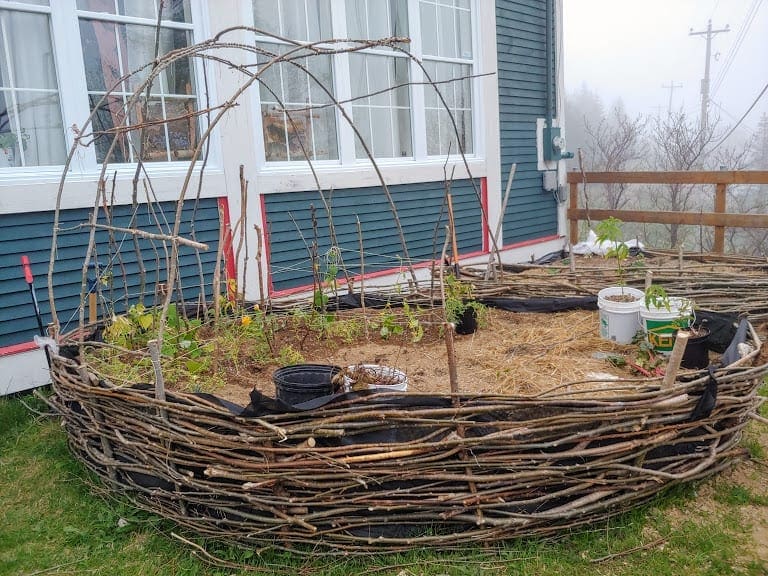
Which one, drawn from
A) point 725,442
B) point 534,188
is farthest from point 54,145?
point 534,188

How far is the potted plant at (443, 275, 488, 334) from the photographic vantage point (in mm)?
4371

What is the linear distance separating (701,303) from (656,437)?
9.04ft

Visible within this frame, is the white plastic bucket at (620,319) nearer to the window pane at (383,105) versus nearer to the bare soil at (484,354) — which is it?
the bare soil at (484,354)

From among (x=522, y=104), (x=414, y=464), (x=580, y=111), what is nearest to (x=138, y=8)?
(x=414, y=464)

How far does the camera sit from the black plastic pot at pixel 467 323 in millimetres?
4438

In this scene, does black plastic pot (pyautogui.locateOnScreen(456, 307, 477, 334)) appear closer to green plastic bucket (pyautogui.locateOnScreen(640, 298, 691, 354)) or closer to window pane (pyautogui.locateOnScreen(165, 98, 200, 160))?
green plastic bucket (pyautogui.locateOnScreen(640, 298, 691, 354))

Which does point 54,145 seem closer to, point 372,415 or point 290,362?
point 290,362

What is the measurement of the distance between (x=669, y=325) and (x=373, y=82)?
14.7ft

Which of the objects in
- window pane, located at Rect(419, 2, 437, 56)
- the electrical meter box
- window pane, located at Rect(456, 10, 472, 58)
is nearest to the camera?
window pane, located at Rect(419, 2, 437, 56)

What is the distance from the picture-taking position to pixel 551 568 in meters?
2.47

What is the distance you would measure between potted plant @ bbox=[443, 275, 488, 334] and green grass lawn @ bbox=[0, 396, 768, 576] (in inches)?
72.3

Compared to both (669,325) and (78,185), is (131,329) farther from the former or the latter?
(669,325)

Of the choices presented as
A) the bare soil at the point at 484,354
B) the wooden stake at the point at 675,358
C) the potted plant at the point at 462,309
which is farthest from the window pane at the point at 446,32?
the wooden stake at the point at 675,358

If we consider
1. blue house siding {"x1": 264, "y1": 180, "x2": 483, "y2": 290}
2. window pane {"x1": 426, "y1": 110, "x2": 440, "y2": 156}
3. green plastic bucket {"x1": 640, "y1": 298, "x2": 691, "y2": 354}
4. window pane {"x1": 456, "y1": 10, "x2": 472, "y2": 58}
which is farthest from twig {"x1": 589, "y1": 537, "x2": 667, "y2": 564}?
window pane {"x1": 456, "y1": 10, "x2": 472, "y2": 58}
